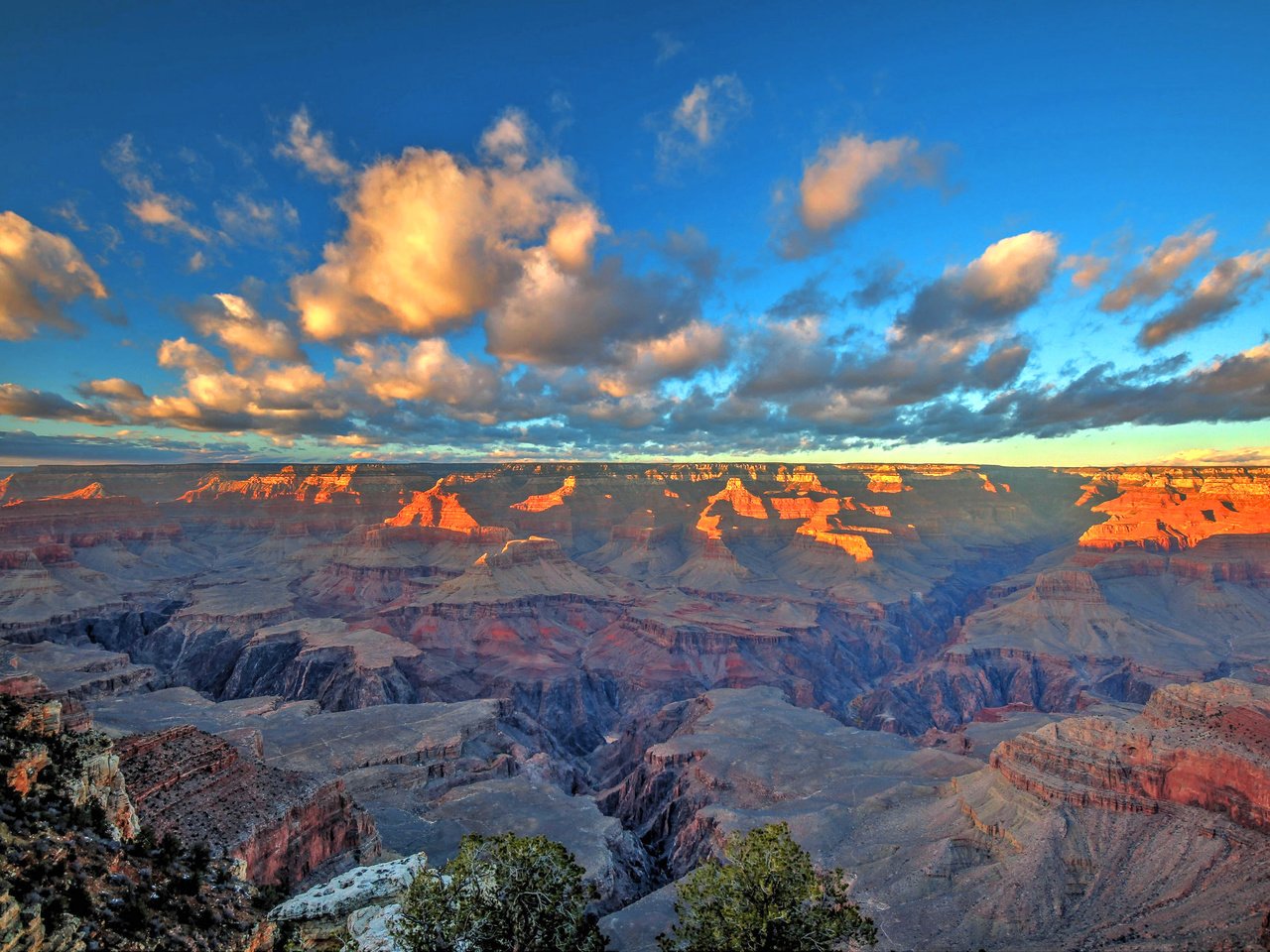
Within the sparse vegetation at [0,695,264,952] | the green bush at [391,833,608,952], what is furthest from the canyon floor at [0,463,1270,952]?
the green bush at [391,833,608,952]

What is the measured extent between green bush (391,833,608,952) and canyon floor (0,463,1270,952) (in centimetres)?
1224

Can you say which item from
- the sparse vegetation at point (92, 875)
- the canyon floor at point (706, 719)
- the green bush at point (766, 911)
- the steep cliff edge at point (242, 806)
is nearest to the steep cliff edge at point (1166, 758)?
the canyon floor at point (706, 719)

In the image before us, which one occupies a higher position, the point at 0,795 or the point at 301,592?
the point at 0,795

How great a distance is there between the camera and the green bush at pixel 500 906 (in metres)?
24.6

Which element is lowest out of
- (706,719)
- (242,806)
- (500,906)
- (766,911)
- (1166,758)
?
(706,719)

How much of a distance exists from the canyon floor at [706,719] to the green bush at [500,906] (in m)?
12.2

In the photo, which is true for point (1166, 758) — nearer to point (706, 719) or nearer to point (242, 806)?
point (706, 719)

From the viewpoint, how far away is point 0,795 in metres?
20.6

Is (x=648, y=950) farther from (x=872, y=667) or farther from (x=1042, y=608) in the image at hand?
(x=1042, y=608)

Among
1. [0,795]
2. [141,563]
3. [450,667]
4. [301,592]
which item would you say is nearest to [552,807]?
[0,795]

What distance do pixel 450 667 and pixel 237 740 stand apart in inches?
2636

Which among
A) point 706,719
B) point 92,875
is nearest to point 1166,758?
point 706,719

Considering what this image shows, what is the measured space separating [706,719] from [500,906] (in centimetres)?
7111

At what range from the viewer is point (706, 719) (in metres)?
92.2
